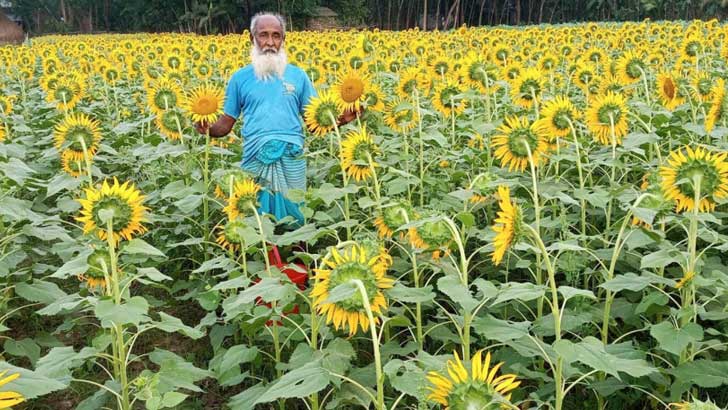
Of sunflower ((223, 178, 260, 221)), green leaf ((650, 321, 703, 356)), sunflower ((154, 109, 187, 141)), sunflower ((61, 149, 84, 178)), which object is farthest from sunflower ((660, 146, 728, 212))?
sunflower ((154, 109, 187, 141))

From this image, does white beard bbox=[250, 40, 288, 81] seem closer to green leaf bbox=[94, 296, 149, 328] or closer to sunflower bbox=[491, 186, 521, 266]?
green leaf bbox=[94, 296, 149, 328]

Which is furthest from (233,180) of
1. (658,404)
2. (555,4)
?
(555,4)

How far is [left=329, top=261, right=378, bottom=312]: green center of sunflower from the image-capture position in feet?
5.49

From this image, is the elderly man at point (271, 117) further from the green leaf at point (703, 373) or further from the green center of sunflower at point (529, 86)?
the green leaf at point (703, 373)

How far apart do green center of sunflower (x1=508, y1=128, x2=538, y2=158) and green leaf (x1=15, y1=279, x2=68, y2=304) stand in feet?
5.76

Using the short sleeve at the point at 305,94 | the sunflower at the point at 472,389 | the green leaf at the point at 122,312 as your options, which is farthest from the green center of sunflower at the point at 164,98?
the sunflower at the point at 472,389

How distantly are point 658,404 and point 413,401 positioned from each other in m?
0.84

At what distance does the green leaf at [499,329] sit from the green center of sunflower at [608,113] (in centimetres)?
154

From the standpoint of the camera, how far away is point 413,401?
239 centimetres

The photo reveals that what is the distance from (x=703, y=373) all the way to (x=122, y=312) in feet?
5.36

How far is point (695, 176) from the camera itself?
204 centimetres

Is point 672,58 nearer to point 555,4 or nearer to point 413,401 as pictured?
point 413,401

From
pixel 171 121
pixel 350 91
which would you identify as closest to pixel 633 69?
pixel 350 91

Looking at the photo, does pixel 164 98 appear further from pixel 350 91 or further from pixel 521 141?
pixel 521 141
